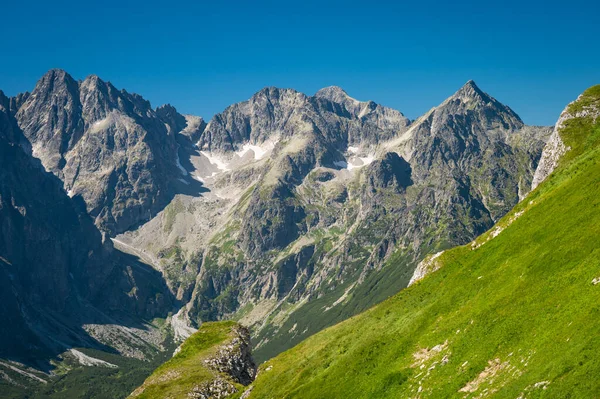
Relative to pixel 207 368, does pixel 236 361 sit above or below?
below

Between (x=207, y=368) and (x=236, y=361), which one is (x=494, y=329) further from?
(x=236, y=361)

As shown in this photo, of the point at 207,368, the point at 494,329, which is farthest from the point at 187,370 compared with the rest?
the point at 494,329

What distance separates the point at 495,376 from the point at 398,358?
1433 centimetres

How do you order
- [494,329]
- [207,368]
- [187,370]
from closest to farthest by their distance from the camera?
[494,329], [187,370], [207,368]

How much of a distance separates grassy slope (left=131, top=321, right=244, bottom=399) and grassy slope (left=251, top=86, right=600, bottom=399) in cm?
944

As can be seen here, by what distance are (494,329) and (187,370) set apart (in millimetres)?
48082

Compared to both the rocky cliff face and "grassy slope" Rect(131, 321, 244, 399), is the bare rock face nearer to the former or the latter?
the rocky cliff face

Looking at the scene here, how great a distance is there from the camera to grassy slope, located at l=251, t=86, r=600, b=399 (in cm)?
3731

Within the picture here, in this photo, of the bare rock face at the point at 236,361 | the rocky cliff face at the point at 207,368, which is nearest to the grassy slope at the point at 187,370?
the rocky cliff face at the point at 207,368

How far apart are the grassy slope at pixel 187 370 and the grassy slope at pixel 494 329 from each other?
9.44 metres

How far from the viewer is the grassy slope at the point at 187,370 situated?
7219 centimetres

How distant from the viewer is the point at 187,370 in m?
78.6

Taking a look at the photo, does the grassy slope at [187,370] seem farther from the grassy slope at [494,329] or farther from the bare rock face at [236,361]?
the grassy slope at [494,329]

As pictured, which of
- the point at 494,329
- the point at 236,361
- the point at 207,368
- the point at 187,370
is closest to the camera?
the point at 494,329
